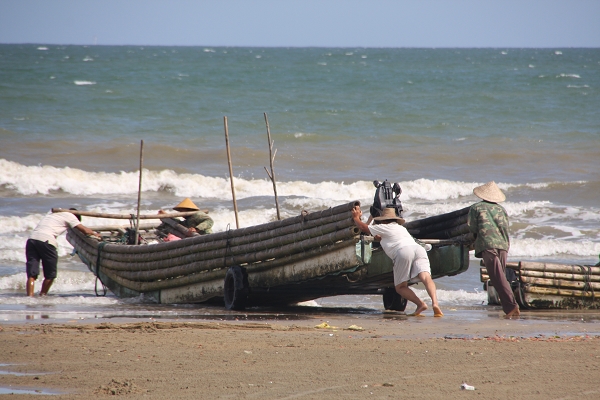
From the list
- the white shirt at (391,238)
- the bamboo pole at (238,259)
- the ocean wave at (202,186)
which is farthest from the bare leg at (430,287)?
the ocean wave at (202,186)

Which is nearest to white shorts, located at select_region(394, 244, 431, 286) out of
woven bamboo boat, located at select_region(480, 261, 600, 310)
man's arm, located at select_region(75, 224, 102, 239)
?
woven bamboo boat, located at select_region(480, 261, 600, 310)

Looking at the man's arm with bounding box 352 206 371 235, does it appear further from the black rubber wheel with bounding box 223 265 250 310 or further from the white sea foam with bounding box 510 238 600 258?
the white sea foam with bounding box 510 238 600 258

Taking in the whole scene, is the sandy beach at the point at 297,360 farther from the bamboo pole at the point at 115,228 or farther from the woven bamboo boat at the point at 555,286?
the bamboo pole at the point at 115,228

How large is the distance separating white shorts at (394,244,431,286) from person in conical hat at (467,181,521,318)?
0.68 m

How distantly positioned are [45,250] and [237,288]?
12.0ft

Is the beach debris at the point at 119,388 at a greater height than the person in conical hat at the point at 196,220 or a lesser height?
lesser

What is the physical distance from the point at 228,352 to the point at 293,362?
0.61 m

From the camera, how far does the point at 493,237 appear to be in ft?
28.5

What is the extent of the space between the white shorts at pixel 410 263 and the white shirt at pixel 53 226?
18.2 ft

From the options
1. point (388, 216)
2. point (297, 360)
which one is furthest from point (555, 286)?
point (297, 360)

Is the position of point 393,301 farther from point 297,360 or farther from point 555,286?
point 297,360

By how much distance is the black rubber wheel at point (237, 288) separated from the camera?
9.41m

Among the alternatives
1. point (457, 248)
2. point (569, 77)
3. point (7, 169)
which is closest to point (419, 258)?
point (457, 248)

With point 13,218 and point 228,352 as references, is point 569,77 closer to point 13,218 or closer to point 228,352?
point 13,218
